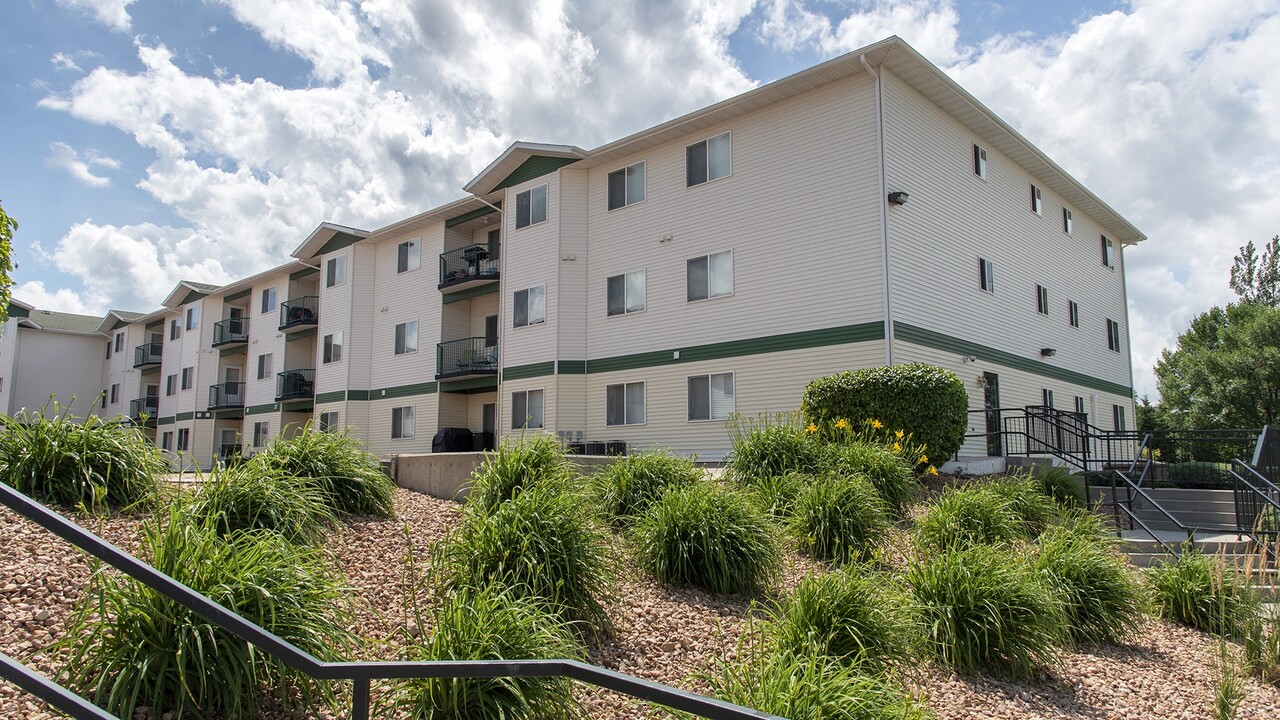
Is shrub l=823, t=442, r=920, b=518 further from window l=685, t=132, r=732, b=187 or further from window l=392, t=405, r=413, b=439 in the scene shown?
window l=392, t=405, r=413, b=439

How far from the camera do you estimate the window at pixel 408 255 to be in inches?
1156

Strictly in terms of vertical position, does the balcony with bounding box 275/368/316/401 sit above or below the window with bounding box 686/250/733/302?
below

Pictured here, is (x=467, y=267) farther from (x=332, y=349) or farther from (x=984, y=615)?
(x=984, y=615)

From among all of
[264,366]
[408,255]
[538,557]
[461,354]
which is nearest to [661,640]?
[538,557]

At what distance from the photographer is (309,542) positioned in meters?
6.29

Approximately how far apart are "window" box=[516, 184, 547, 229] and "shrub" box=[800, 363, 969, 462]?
1156cm

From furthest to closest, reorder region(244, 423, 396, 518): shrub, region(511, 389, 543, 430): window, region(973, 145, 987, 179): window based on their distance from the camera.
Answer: region(511, 389, 543, 430): window, region(973, 145, 987, 179): window, region(244, 423, 396, 518): shrub

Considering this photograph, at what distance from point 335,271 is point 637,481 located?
26353 millimetres

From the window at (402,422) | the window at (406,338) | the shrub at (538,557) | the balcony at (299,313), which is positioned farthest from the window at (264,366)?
the shrub at (538,557)

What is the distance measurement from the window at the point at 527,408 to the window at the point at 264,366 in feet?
56.8

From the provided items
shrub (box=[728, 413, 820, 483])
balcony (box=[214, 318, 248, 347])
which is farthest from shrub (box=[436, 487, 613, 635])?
balcony (box=[214, 318, 248, 347])

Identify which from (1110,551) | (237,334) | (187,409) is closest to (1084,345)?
(1110,551)

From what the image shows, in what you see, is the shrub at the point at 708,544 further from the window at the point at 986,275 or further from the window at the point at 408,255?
the window at the point at 408,255

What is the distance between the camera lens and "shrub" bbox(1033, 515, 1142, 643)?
24.7ft
